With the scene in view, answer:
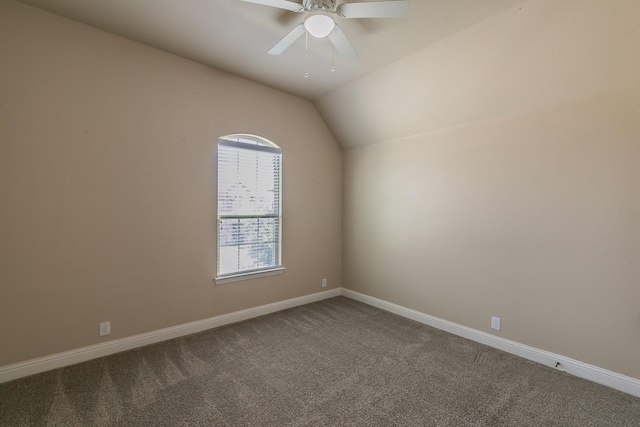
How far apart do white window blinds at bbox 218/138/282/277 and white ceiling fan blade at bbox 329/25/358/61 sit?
1708mm

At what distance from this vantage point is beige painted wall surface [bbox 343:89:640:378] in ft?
7.23

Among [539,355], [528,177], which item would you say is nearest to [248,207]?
[528,177]

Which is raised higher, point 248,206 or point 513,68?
point 513,68

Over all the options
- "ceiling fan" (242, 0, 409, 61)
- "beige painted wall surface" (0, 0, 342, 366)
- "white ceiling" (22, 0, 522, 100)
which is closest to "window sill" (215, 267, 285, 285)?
"beige painted wall surface" (0, 0, 342, 366)

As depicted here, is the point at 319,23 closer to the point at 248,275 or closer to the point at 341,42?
the point at 341,42

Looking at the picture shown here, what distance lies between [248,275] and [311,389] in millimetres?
1686

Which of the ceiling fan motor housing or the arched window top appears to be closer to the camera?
the ceiling fan motor housing

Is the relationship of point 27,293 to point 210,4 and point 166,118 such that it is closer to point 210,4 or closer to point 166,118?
point 166,118

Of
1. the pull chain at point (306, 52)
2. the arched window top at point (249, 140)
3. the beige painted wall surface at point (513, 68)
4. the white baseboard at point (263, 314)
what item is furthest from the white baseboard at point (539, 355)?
the pull chain at point (306, 52)

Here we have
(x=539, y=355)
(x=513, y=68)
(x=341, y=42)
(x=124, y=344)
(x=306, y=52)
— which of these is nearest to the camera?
(x=341, y=42)

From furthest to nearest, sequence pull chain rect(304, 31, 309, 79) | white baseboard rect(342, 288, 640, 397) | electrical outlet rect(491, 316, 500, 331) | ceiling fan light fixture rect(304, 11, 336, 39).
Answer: electrical outlet rect(491, 316, 500, 331) → pull chain rect(304, 31, 309, 79) → white baseboard rect(342, 288, 640, 397) → ceiling fan light fixture rect(304, 11, 336, 39)

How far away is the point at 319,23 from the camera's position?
6.24ft

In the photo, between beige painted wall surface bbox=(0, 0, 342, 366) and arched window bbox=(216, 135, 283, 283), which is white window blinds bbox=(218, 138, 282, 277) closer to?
arched window bbox=(216, 135, 283, 283)

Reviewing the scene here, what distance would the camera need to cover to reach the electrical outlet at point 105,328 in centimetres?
259
